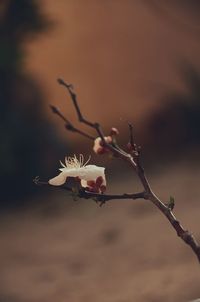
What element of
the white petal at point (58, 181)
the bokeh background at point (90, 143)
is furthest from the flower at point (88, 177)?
the bokeh background at point (90, 143)

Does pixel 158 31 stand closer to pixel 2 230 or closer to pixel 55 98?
pixel 55 98

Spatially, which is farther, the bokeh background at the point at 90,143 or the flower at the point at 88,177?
the bokeh background at the point at 90,143

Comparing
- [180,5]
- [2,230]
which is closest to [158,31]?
[180,5]

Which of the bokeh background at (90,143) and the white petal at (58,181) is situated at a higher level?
the bokeh background at (90,143)

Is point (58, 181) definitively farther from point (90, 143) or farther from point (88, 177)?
point (90, 143)

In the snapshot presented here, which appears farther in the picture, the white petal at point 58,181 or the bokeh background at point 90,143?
the bokeh background at point 90,143

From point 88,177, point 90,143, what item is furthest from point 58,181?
point 90,143

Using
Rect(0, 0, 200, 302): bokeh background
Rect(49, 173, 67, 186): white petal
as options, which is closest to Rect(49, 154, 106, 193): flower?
→ Rect(49, 173, 67, 186): white petal

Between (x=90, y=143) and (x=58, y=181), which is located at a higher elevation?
(x=90, y=143)

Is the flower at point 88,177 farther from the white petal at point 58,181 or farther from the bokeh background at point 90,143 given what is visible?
the bokeh background at point 90,143
